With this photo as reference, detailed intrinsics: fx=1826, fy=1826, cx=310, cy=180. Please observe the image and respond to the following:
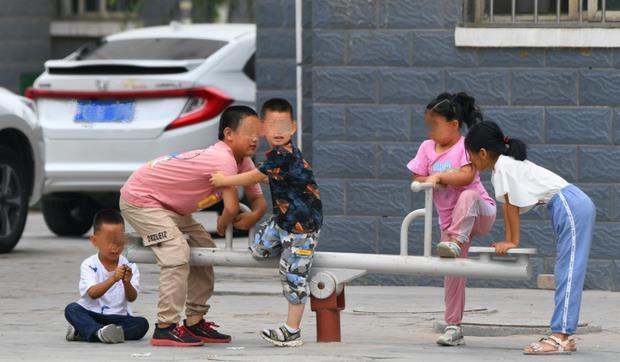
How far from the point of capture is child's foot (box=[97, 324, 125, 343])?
9195 mm

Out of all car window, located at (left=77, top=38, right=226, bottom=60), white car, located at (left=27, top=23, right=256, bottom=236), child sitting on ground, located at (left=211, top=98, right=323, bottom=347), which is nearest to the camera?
child sitting on ground, located at (left=211, top=98, right=323, bottom=347)

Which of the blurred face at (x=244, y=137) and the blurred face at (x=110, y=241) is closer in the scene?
the blurred face at (x=244, y=137)

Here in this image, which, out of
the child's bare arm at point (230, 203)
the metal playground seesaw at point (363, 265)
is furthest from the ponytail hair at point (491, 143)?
the child's bare arm at point (230, 203)

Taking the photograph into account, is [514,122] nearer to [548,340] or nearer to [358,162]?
[358,162]

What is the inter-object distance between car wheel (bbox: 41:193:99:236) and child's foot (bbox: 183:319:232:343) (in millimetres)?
6632

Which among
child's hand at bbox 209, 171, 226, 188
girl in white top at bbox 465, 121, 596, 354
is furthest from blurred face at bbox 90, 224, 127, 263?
girl in white top at bbox 465, 121, 596, 354

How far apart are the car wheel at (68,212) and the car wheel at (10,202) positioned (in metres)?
1.69

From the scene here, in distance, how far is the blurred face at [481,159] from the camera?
897 cm

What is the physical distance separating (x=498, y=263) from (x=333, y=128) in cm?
316

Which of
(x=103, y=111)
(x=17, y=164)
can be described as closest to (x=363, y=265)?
(x=17, y=164)

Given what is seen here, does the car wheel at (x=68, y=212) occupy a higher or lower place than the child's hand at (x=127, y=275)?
lower

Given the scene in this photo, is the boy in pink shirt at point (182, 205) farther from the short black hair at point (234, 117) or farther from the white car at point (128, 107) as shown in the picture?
the white car at point (128, 107)

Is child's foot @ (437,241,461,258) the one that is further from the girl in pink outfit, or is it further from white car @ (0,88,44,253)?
white car @ (0,88,44,253)

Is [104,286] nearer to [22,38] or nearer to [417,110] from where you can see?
[417,110]
